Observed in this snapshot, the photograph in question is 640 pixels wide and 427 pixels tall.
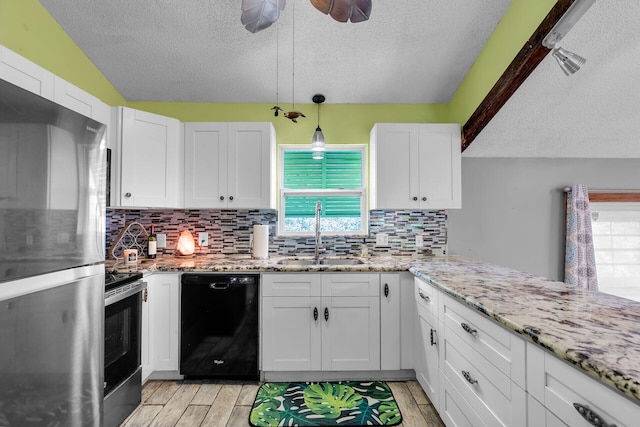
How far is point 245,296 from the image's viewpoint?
7.61 feet

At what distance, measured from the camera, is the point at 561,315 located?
1.14m

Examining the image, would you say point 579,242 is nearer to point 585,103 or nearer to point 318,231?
point 585,103

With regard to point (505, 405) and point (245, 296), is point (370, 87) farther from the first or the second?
point (505, 405)

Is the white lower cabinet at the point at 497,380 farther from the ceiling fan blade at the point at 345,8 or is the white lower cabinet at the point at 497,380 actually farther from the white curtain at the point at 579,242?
the white curtain at the point at 579,242

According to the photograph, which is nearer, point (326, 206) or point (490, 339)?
point (490, 339)

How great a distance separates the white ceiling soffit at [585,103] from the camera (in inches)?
73.4

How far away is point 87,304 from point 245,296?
107 cm

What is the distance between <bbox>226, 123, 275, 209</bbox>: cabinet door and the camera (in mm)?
2721

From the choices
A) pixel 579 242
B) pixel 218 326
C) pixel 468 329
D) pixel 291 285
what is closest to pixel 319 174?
pixel 291 285

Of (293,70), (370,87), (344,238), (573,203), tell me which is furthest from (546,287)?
(293,70)

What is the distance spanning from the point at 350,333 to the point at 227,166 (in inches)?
67.7

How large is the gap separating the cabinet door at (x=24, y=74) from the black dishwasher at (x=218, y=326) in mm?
1420

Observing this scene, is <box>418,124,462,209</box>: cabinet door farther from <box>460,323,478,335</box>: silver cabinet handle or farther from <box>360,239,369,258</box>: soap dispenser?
<box>460,323,478,335</box>: silver cabinet handle

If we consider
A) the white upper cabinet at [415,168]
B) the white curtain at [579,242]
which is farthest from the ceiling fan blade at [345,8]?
the white curtain at [579,242]
